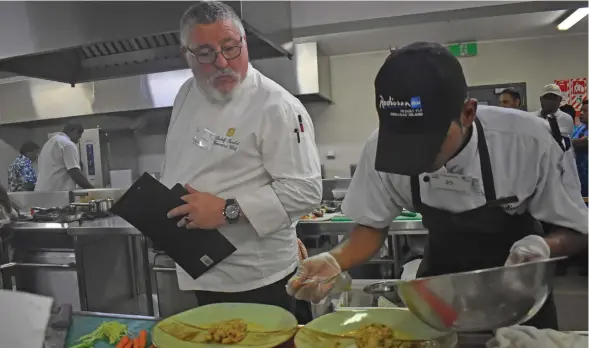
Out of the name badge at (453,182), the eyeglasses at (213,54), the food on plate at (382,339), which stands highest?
the eyeglasses at (213,54)

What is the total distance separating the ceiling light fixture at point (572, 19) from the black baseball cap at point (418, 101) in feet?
7.95

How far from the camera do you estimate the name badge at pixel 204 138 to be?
128 centimetres

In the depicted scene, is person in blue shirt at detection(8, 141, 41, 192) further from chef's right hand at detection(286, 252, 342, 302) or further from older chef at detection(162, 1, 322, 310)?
chef's right hand at detection(286, 252, 342, 302)

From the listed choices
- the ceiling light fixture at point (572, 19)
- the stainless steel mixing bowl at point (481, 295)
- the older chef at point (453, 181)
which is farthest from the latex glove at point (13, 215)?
the ceiling light fixture at point (572, 19)

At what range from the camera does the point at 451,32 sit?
3340 mm

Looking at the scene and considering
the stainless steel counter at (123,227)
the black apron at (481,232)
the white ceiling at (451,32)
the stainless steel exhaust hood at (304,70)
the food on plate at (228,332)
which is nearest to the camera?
the food on plate at (228,332)

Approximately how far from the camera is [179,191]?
1.24 m

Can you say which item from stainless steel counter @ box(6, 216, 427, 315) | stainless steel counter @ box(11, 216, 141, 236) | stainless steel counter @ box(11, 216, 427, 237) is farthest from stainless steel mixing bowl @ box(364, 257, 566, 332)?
stainless steel counter @ box(11, 216, 141, 236)

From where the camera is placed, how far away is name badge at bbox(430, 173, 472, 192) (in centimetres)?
98

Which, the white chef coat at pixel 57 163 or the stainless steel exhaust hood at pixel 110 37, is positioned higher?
the stainless steel exhaust hood at pixel 110 37

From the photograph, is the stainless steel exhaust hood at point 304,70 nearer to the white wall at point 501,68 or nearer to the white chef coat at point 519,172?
the white wall at point 501,68

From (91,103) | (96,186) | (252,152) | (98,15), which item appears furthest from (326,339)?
(91,103)

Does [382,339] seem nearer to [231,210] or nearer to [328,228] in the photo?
[231,210]

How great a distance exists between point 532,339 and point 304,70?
2888 mm
